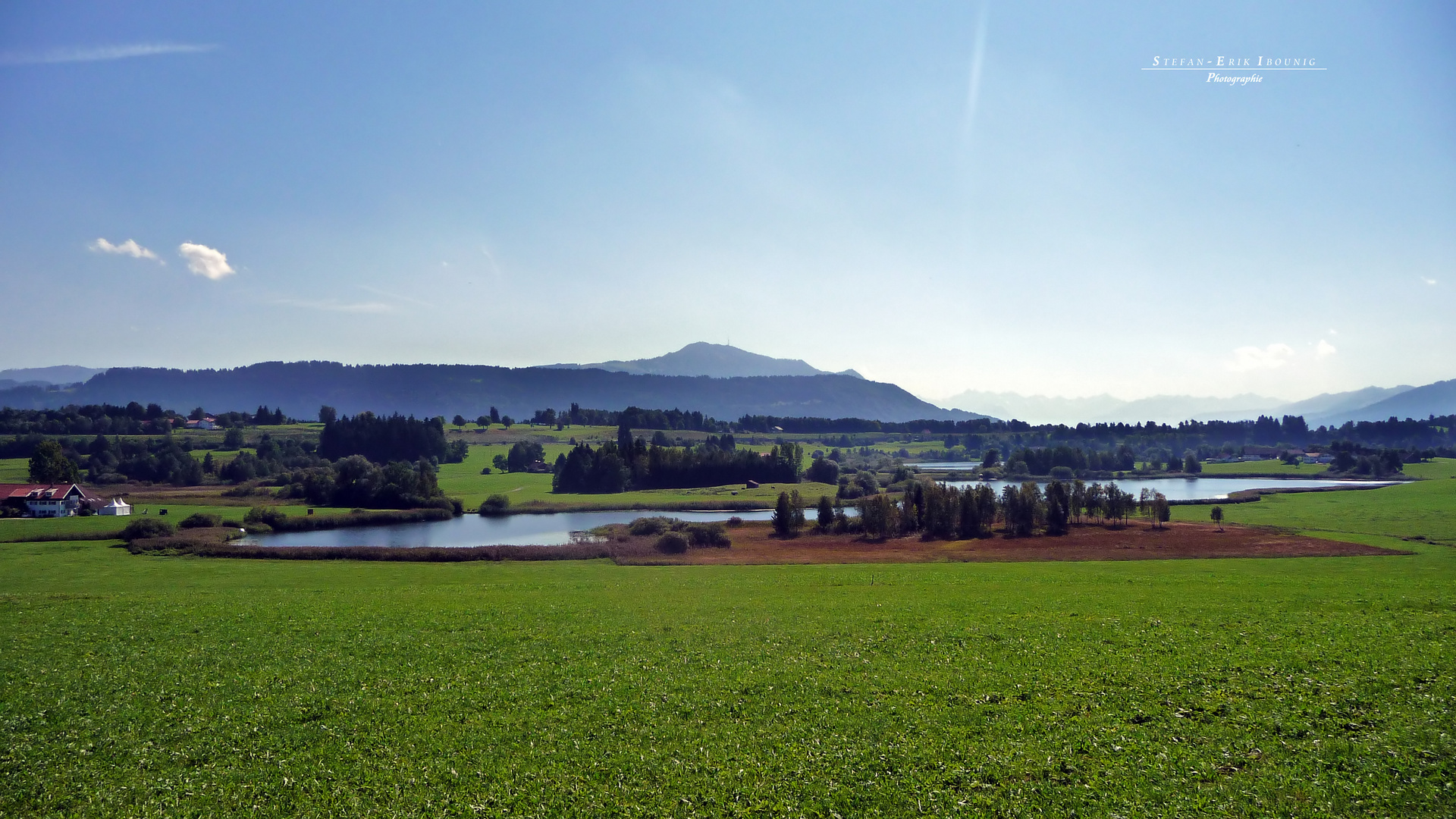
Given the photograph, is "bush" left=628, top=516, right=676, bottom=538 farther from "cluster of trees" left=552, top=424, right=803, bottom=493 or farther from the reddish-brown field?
"cluster of trees" left=552, top=424, right=803, bottom=493

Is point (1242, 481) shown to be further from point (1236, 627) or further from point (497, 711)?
point (497, 711)

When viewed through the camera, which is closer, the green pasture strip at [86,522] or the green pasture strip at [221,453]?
the green pasture strip at [86,522]

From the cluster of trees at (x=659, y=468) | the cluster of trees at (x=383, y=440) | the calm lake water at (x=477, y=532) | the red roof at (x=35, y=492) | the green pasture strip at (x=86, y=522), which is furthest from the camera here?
the cluster of trees at (x=383, y=440)

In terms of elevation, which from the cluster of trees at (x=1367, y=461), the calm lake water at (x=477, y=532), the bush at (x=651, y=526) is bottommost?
the calm lake water at (x=477, y=532)

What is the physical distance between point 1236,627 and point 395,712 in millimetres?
24682

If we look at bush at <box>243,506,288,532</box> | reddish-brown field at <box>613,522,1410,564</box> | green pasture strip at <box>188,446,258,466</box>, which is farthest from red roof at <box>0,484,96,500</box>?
reddish-brown field at <box>613,522,1410,564</box>

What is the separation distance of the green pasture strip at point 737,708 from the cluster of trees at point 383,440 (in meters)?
153

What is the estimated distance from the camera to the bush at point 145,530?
6372 cm

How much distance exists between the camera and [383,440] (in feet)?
561

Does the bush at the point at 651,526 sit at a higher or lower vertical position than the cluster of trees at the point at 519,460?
lower

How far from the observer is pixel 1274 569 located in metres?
42.4

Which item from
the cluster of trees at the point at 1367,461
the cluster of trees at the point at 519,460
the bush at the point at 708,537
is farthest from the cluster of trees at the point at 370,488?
the cluster of trees at the point at 1367,461

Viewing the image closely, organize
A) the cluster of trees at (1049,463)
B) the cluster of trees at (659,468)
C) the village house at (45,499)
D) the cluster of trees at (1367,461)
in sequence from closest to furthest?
1. the village house at (45,499)
2. the cluster of trees at (659,468)
3. the cluster of trees at (1367,461)
4. the cluster of trees at (1049,463)

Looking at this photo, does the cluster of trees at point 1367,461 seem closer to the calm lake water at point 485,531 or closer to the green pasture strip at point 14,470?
the calm lake water at point 485,531
